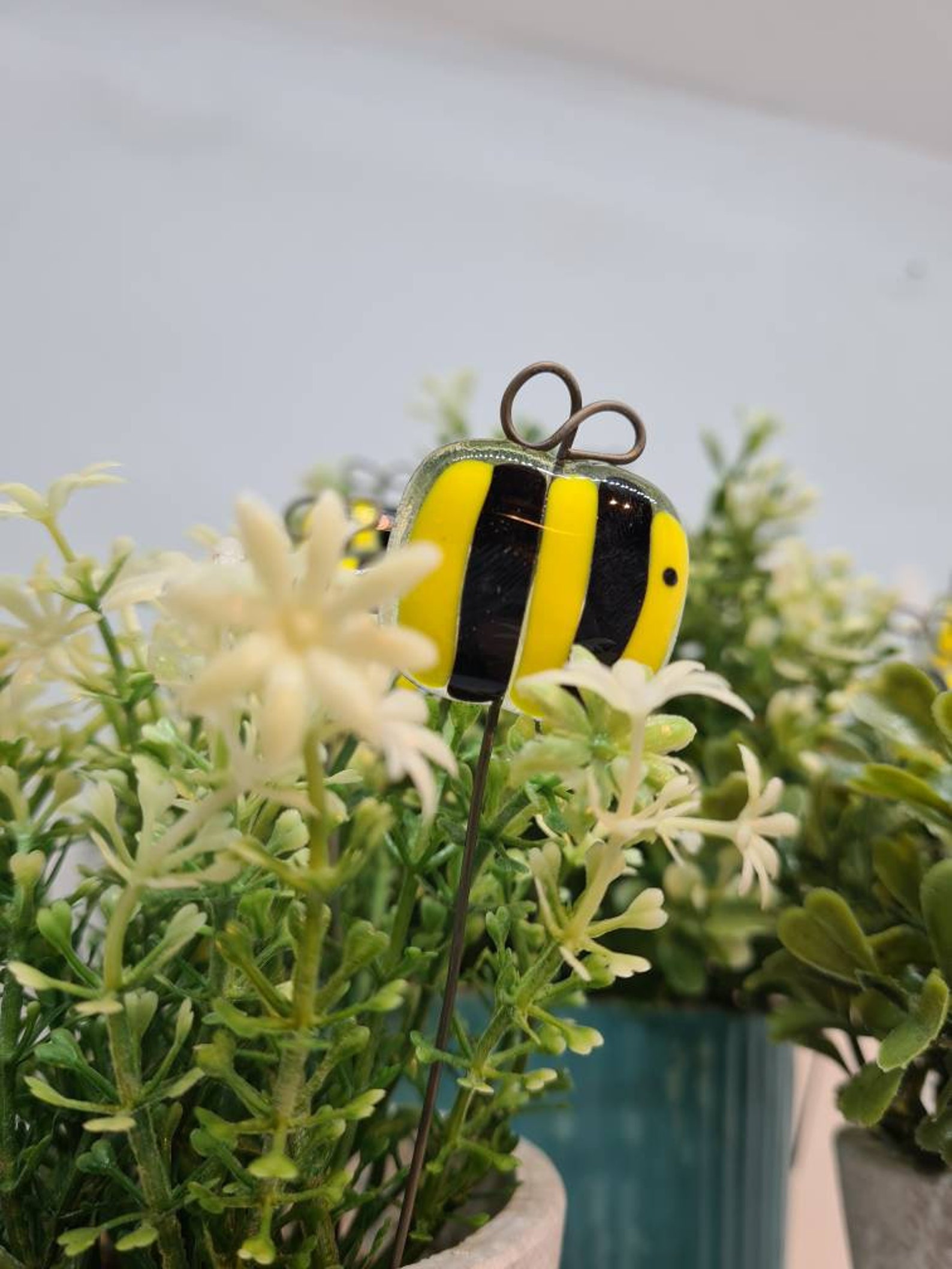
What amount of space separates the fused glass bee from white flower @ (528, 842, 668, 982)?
4 cm

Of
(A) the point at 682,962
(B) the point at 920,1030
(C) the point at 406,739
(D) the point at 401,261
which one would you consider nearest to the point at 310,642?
(C) the point at 406,739

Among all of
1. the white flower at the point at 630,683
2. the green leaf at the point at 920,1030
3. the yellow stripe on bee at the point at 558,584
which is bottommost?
the green leaf at the point at 920,1030

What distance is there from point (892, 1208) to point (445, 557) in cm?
29

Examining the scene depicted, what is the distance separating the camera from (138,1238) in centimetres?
26

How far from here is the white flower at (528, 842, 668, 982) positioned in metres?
0.28

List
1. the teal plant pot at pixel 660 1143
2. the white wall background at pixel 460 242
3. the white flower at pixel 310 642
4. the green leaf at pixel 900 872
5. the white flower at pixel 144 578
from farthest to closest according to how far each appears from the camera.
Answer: the white wall background at pixel 460 242 < the teal plant pot at pixel 660 1143 < the green leaf at pixel 900 872 < the white flower at pixel 144 578 < the white flower at pixel 310 642

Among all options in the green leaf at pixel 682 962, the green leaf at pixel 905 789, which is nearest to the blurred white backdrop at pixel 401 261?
the green leaf at pixel 682 962

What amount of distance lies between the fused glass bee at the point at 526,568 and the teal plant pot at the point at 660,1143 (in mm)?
289

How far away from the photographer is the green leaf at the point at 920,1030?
1.15ft

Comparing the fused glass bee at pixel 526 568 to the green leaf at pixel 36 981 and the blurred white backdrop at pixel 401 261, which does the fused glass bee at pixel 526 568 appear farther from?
the blurred white backdrop at pixel 401 261

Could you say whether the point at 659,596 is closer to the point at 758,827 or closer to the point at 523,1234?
the point at 758,827

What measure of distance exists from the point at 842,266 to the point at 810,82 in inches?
10.0

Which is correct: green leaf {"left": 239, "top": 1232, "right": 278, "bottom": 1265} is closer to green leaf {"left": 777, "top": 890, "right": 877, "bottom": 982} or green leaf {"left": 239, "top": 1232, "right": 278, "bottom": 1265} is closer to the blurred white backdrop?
green leaf {"left": 777, "top": 890, "right": 877, "bottom": 982}

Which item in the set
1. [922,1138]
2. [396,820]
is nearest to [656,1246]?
[922,1138]
